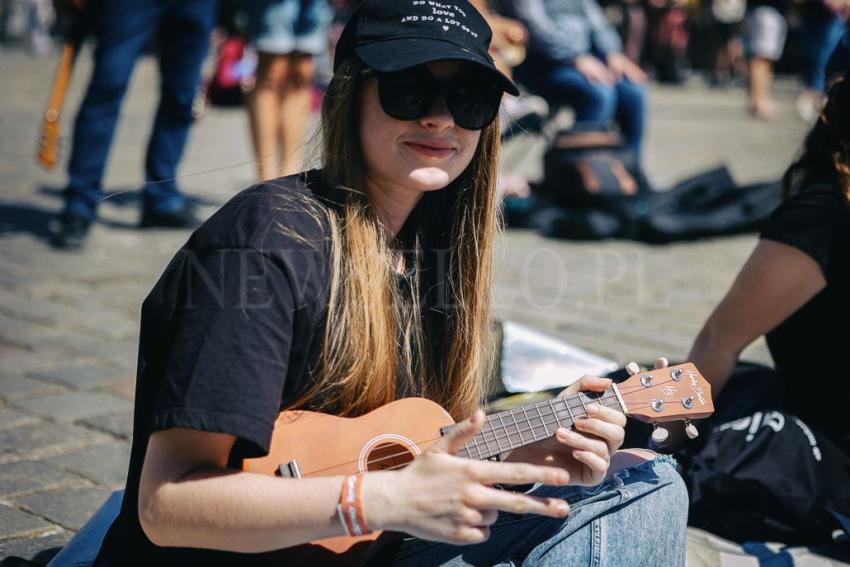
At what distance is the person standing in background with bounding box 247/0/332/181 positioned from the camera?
546cm

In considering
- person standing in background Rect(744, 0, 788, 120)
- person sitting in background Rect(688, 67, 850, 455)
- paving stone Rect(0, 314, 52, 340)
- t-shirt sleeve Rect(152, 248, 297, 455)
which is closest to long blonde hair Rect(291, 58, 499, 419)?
t-shirt sleeve Rect(152, 248, 297, 455)

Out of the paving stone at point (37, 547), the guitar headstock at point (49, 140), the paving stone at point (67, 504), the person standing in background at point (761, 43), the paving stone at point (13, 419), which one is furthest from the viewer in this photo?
the person standing in background at point (761, 43)

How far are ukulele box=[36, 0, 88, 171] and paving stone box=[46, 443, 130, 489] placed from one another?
8.24ft

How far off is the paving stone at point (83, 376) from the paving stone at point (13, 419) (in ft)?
0.90

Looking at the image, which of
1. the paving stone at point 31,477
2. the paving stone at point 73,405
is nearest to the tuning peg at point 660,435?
the paving stone at point 31,477

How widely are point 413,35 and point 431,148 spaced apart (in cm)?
21

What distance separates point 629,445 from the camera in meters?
2.21

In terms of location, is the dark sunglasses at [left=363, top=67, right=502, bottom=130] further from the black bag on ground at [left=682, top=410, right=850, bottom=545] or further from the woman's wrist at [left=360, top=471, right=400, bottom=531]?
the black bag on ground at [left=682, top=410, right=850, bottom=545]

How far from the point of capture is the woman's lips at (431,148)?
5.96ft

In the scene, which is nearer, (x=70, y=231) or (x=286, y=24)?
(x=70, y=231)

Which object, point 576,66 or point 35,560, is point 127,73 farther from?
point 35,560

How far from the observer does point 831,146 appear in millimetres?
2479

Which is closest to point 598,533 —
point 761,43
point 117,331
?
point 117,331

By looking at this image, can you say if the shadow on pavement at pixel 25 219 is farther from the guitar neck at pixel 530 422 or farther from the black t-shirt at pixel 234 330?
the guitar neck at pixel 530 422
